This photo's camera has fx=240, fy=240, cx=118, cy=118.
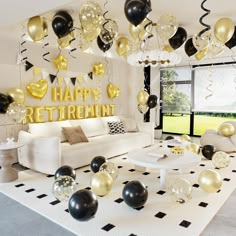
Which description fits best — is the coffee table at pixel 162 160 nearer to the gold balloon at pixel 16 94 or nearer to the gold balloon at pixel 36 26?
the gold balloon at pixel 36 26

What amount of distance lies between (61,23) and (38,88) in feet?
6.04

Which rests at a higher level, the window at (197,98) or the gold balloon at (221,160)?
the window at (197,98)

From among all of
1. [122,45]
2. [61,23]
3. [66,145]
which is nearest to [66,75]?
[122,45]

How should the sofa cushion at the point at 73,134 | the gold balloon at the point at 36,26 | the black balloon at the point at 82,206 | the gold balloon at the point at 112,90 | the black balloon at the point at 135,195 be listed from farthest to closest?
the gold balloon at the point at 112,90
the sofa cushion at the point at 73,134
the gold balloon at the point at 36,26
the black balloon at the point at 135,195
the black balloon at the point at 82,206

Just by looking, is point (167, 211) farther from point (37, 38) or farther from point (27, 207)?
point (37, 38)

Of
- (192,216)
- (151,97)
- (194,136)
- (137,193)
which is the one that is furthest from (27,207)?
(194,136)

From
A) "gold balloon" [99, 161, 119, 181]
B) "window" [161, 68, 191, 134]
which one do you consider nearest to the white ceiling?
"gold balloon" [99, 161, 119, 181]

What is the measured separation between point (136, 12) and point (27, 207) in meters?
2.46

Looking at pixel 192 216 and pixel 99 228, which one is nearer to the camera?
pixel 99 228

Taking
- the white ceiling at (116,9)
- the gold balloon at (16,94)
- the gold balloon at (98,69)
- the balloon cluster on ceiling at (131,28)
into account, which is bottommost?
the gold balloon at (16,94)

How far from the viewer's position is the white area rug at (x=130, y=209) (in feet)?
7.63

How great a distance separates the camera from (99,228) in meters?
2.35

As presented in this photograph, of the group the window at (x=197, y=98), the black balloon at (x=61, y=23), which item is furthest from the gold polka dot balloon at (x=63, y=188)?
the window at (x=197, y=98)

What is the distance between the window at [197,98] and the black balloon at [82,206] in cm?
577
